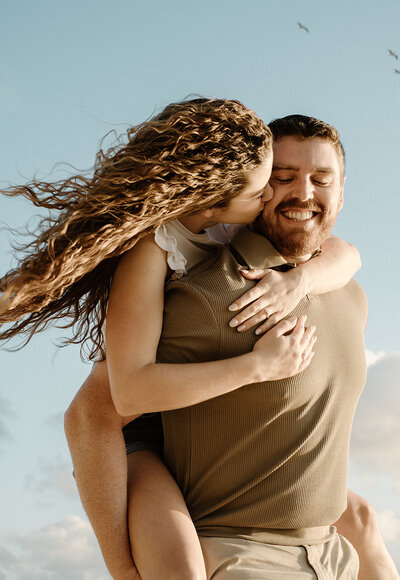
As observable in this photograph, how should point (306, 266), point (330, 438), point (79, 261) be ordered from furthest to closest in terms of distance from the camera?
point (306, 266) < point (330, 438) < point (79, 261)

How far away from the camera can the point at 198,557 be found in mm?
3184

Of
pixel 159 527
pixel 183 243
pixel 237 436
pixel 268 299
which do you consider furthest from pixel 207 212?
pixel 159 527

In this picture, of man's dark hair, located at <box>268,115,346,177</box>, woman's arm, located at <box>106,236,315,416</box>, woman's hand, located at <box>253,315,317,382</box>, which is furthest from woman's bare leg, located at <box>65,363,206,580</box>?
man's dark hair, located at <box>268,115,346,177</box>

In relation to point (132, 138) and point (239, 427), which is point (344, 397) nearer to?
point (239, 427)

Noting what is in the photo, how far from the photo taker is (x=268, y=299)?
3562mm

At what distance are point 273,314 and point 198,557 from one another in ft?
3.64

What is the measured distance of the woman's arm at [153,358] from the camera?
10.4ft

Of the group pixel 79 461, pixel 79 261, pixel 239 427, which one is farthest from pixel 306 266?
pixel 79 461

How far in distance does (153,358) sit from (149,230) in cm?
57

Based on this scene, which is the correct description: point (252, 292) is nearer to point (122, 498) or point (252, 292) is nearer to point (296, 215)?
point (296, 215)

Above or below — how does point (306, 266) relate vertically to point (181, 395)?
above

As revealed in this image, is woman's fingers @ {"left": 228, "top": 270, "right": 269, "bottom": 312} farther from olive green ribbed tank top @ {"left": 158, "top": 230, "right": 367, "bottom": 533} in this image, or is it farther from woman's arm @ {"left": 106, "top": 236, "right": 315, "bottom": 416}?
woman's arm @ {"left": 106, "top": 236, "right": 315, "bottom": 416}

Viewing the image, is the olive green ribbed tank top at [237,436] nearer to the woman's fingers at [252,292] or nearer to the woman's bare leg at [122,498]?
the woman's fingers at [252,292]

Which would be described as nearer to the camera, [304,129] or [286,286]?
[286,286]
